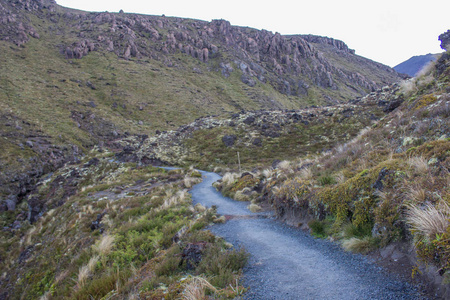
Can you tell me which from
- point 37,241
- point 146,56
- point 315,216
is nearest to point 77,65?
point 146,56

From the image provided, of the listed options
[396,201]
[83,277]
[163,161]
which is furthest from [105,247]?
[163,161]

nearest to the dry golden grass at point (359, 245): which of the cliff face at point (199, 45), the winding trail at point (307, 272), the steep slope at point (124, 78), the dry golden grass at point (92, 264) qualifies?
the winding trail at point (307, 272)

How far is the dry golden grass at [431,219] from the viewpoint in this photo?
10.5ft

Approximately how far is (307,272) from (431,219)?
2304mm

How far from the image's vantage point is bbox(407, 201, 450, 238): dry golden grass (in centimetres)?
320

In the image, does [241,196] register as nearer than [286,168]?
Yes

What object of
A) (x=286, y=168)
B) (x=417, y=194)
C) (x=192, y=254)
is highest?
(x=417, y=194)

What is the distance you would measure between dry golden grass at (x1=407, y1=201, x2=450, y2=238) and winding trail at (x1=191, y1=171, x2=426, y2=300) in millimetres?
911

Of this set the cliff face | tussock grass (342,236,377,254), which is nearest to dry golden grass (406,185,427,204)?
tussock grass (342,236,377,254)

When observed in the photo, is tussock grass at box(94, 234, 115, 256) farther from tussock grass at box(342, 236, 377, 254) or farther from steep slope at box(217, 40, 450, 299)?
tussock grass at box(342, 236, 377, 254)

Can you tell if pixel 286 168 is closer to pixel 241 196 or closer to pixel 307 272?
pixel 241 196

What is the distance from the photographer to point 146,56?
10975 cm

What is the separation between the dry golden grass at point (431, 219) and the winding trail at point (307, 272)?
911 millimetres

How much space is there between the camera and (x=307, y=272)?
14.5 ft
